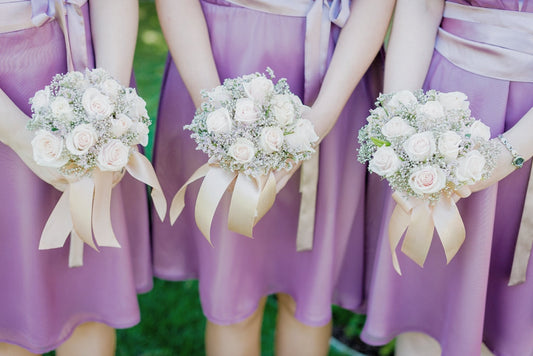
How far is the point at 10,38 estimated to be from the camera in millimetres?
1725

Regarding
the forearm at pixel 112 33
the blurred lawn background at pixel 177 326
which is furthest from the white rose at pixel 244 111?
the blurred lawn background at pixel 177 326

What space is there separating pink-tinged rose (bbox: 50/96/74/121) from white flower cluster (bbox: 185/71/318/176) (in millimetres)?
354

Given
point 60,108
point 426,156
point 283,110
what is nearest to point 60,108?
point 60,108

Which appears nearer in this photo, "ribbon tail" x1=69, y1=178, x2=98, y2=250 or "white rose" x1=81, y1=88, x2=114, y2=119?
"white rose" x1=81, y1=88, x2=114, y2=119

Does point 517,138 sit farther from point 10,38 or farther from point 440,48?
point 10,38

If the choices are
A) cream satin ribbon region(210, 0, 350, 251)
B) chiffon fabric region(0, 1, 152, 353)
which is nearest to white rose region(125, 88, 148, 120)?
chiffon fabric region(0, 1, 152, 353)

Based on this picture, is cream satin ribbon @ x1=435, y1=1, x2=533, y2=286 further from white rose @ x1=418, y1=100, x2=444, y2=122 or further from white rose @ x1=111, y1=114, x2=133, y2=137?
white rose @ x1=111, y1=114, x2=133, y2=137

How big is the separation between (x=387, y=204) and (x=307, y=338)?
67cm

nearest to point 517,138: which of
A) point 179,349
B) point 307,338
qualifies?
point 307,338

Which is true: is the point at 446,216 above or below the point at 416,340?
above

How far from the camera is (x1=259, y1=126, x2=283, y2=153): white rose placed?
1.60 meters

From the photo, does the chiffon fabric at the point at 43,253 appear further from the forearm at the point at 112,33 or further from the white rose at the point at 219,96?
the white rose at the point at 219,96

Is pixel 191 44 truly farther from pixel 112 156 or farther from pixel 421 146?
Result: pixel 421 146

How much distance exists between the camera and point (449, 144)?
1537 mm
